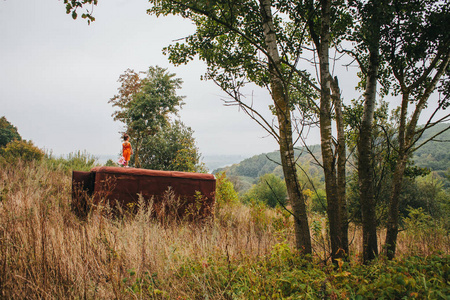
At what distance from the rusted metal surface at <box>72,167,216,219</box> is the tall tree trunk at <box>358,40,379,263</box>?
319 cm

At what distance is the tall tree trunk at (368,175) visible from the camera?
3.31 metres

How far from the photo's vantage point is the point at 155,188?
18.2ft

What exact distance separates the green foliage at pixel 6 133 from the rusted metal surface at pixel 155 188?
37.8 metres

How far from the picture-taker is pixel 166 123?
23234mm

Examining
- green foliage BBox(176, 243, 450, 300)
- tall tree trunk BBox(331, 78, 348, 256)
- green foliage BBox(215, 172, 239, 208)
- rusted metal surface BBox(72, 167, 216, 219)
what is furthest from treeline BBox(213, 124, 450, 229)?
rusted metal surface BBox(72, 167, 216, 219)

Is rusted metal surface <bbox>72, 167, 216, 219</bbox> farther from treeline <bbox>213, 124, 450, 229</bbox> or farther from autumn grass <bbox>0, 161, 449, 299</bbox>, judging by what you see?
autumn grass <bbox>0, 161, 449, 299</bbox>

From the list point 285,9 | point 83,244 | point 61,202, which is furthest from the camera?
point 61,202

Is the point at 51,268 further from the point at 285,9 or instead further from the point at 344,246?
the point at 285,9

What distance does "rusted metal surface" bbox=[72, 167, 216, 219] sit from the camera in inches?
199

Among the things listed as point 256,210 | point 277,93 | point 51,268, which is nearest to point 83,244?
point 51,268

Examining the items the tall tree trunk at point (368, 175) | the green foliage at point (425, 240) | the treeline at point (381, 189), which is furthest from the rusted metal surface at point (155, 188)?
the green foliage at point (425, 240)

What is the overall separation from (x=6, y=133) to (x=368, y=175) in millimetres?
44580

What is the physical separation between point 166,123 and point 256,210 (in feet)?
59.9

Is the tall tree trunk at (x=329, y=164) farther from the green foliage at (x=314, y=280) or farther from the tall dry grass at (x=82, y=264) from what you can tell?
the tall dry grass at (x=82, y=264)
